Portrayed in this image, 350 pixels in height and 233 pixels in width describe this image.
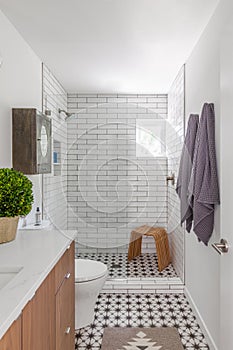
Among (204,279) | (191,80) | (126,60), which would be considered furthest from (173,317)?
(126,60)

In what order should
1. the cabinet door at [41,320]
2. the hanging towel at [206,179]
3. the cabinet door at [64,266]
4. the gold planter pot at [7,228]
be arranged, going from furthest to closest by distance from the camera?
the hanging towel at [206,179]
the gold planter pot at [7,228]
the cabinet door at [64,266]
the cabinet door at [41,320]

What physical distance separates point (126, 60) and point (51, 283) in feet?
7.95

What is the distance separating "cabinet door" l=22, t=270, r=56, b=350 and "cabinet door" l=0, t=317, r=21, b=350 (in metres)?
0.06

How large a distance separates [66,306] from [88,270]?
3.28 feet

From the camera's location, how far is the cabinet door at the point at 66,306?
1811mm

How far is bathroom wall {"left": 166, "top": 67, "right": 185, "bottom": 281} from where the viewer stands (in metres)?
3.39

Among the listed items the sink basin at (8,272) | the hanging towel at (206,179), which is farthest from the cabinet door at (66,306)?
the hanging towel at (206,179)

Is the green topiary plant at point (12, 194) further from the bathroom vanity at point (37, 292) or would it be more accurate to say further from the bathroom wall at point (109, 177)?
the bathroom wall at point (109, 177)

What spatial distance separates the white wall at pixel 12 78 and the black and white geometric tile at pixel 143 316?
1255 millimetres

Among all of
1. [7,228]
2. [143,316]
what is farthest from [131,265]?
[7,228]

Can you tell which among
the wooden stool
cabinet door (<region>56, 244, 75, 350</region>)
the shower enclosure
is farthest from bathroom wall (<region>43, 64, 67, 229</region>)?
cabinet door (<region>56, 244, 75, 350</region>)

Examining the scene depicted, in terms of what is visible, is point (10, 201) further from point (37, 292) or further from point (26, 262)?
point (37, 292)

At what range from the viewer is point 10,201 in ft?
6.37

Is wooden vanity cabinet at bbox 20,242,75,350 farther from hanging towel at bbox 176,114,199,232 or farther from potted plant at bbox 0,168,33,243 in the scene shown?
hanging towel at bbox 176,114,199,232
